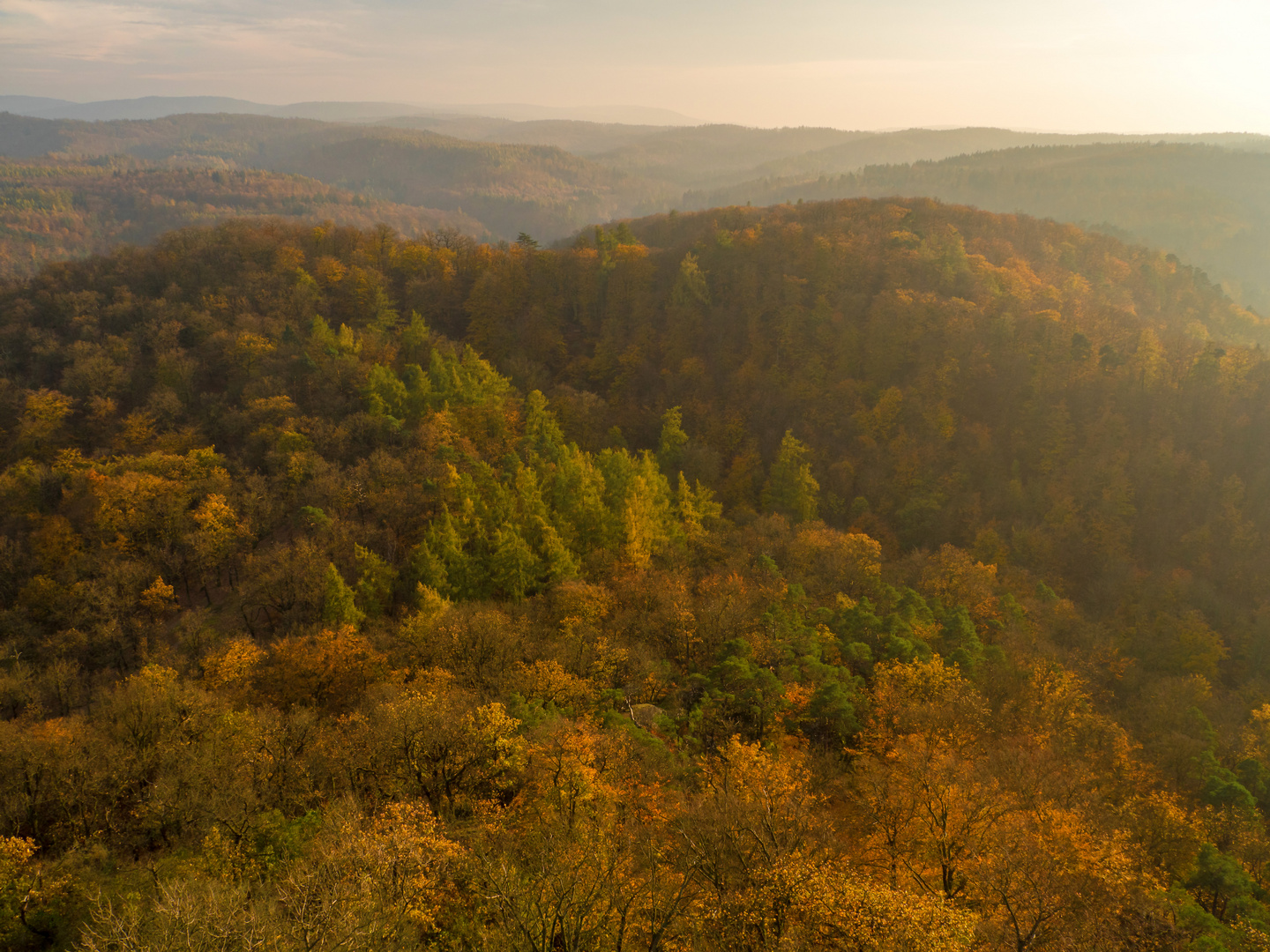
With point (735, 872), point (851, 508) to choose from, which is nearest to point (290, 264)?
point (851, 508)

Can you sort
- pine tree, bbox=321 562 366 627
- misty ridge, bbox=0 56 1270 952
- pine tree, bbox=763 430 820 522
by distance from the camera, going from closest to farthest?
misty ridge, bbox=0 56 1270 952
pine tree, bbox=321 562 366 627
pine tree, bbox=763 430 820 522

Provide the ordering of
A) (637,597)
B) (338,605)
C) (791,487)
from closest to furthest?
(338,605)
(637,597)
(791,487)

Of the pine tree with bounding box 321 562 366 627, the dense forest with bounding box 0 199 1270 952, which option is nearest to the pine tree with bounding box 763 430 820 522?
the dense forest with bounding box 0 199 1270 952

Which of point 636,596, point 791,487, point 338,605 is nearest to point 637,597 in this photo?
point 636,596

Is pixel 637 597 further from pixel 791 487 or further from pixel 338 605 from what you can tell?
pixel 791 487

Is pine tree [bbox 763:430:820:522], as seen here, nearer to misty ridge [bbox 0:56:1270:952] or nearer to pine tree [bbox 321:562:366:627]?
misty ridge [bbox 0:56:1270:952]

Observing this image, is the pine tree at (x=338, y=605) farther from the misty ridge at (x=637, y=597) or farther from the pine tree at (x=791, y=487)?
the pine tree at (x=791, y=487)

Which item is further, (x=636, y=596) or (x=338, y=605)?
(x=636, y=596)

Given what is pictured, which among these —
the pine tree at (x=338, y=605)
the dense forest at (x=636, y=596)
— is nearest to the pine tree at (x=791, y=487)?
the dense forest at (x=636, y=596)
